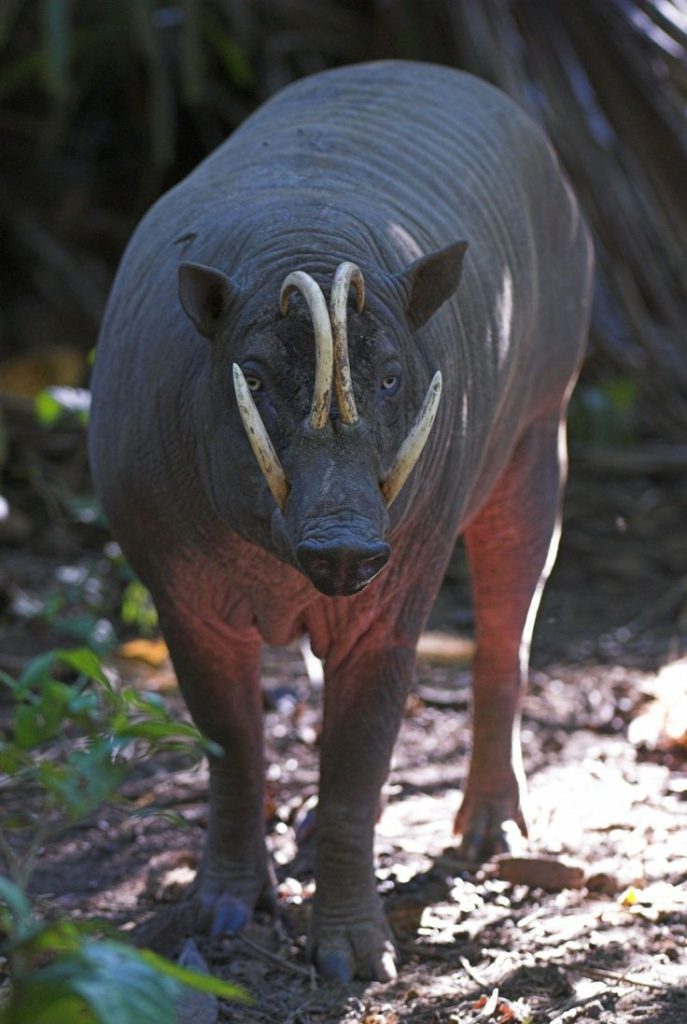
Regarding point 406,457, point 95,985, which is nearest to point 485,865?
point 406,457

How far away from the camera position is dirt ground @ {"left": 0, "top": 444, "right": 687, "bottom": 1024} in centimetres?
375

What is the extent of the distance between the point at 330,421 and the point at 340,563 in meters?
0.33

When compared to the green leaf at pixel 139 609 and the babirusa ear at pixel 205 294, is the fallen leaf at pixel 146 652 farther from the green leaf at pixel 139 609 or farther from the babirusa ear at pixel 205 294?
the babirusa ear at pixel 205 294

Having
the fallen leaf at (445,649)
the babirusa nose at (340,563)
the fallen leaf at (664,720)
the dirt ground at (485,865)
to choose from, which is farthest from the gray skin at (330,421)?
the fallen leaf at (445,649)

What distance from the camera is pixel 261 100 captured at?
28.9ft

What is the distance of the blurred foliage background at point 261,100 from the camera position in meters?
7.75

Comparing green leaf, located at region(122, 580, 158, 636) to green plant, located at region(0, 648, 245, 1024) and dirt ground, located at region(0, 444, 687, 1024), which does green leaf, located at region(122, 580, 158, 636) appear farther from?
green plant, located at region(0, 648, 245, 1024)

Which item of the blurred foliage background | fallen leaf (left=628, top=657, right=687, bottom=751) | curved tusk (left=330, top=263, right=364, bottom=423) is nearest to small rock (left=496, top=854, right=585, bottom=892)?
fallen leaf (left=628, top=657, right=687, bottom=751)

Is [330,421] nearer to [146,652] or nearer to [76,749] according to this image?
[76,749]

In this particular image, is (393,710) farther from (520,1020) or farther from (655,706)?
(655,706)

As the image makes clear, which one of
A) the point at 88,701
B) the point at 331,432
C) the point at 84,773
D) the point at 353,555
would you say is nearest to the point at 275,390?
→ the point at 331,432

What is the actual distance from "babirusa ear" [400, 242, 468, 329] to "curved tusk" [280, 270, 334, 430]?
0.41 meters

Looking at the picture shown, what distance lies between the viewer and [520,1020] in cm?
353

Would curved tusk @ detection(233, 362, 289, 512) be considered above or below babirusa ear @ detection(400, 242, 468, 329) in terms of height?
below
